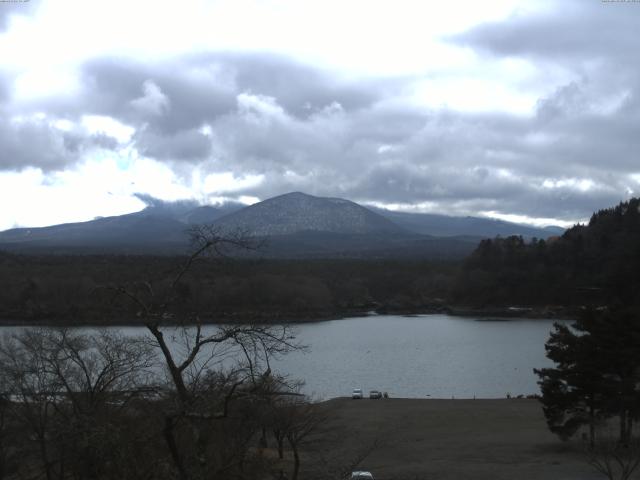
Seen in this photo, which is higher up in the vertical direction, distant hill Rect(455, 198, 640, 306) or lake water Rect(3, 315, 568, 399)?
distant hill Rect(455, 198, 640, 306)

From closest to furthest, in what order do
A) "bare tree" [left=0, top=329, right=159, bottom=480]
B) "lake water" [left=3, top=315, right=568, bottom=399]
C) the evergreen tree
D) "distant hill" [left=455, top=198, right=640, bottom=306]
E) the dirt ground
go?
"bare tree" [left=0, top=329, right=159, bottom=480] → the dirt ground → the evergreen tree → "lake water" [left=3, top=315, right=568, bottom=399] → "distant hill" [left=455, top=198, right=640, bottom=306]

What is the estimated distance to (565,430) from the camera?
19.8 metres

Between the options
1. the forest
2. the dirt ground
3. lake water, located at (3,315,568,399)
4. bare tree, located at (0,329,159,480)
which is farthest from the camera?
the forest

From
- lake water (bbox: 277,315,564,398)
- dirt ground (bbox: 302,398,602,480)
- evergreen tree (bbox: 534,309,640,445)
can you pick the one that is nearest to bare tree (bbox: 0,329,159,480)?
dirt ground (bbox: 302,398,602,480)

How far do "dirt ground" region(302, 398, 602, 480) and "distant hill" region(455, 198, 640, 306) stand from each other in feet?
190

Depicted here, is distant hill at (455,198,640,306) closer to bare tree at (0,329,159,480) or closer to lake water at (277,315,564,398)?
lake water at (277,315,564,398)

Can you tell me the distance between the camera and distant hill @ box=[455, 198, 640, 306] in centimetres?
8775

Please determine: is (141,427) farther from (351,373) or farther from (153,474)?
(351,373)

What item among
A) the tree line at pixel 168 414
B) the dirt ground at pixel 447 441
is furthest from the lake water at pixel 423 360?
the tree line at pixel 168 414

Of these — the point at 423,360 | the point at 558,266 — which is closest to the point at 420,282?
the point at 558,266

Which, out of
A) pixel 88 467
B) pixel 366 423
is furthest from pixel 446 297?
pixel 88 467

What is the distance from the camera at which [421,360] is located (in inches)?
1848

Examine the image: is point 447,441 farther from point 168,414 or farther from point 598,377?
point 168,414

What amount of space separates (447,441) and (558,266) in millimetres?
74123
